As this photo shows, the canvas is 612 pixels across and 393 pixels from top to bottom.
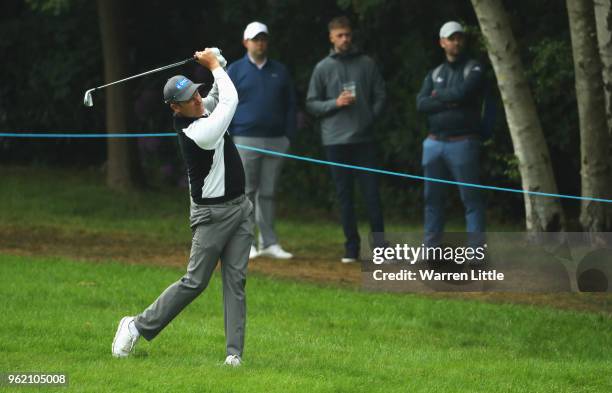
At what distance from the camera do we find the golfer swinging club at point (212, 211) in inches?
330

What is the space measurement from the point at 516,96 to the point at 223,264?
637 cm

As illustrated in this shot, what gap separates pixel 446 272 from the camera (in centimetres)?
1257

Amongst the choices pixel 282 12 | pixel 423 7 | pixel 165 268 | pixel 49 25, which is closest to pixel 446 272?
pixel 165 268

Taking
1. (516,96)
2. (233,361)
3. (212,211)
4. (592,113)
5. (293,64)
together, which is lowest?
(233,361)

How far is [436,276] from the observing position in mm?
12578

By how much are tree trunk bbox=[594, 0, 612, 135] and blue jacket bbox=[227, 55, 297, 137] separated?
10.4ft

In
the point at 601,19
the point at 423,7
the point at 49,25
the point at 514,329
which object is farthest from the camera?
the point at 49,25

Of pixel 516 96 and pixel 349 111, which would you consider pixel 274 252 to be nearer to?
pixel 349 111

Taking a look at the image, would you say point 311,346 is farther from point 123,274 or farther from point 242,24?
point 242,24

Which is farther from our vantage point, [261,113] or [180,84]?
[261,113]

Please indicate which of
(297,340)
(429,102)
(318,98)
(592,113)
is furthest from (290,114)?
(297,340)

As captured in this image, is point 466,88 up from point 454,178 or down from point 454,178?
up

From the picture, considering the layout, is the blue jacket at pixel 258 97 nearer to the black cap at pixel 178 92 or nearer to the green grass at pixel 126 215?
the green grass at pixel 126 215

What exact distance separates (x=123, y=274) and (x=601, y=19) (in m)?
5.19
